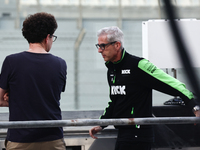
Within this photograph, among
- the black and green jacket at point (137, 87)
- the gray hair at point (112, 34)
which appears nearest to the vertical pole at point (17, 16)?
the gray hair at point (112, 34)

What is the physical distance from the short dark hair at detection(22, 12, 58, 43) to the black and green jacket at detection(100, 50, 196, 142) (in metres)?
0.49

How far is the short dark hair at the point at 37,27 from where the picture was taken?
1367 mm

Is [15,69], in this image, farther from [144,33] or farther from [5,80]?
[144,33]

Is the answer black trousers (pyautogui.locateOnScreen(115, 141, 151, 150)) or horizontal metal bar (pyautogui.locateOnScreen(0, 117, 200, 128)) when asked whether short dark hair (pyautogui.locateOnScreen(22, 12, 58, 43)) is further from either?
black trousers (pyautogui.locateOnScreen(115, 141, 151, 150))

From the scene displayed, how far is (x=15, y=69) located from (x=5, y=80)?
6 cm

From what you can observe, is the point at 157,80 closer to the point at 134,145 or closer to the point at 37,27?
the point at 134,145

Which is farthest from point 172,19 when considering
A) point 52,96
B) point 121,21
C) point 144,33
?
point 121,21

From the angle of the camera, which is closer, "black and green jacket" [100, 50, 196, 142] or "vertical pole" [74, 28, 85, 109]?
"black and green jacket" [100, 50, 196, 142]

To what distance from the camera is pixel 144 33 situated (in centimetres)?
291

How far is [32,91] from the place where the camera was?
1311 millimetres

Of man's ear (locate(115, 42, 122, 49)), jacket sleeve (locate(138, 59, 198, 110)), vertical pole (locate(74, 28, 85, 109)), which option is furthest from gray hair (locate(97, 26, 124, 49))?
vertical pole (locate(74, 28, 85, 109))

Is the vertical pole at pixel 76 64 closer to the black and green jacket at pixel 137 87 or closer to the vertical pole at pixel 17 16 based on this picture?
the vertical pole at pixel 17 16

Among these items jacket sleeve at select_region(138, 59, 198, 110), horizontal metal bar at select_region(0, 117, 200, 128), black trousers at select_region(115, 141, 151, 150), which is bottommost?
black trousers at select_region(115, 141, 151, 150)

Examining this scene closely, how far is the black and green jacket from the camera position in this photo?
1.64 metres
